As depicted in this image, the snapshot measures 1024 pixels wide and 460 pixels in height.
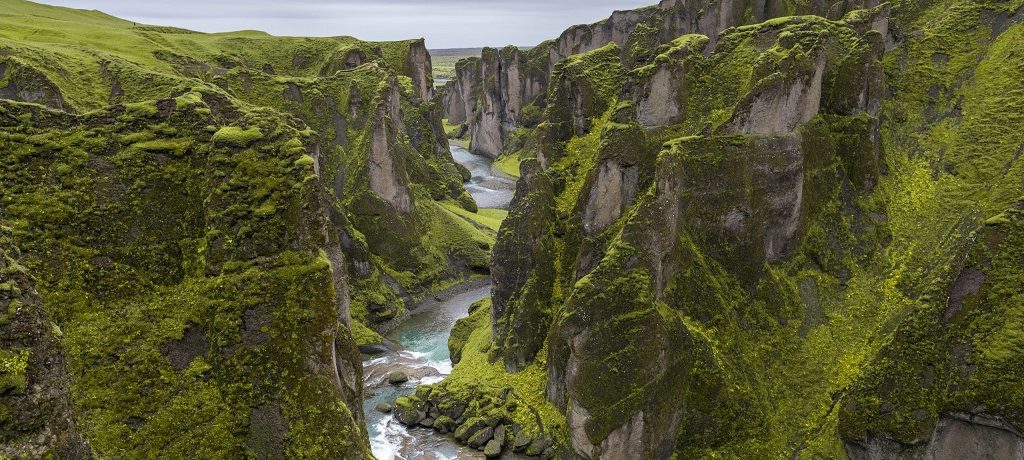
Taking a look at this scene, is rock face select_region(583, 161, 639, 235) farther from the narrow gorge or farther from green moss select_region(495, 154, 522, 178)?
green moss select_region(495, 154, 522, 178)

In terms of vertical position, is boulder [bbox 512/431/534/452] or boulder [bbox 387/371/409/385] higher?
boulder [bbox 512/431/534/452]

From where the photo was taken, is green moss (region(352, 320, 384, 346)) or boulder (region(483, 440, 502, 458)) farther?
green moss (region(352, 320, 384, 346))

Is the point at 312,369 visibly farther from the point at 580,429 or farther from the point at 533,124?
the point at 533,124

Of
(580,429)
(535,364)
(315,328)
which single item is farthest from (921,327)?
(315,328)

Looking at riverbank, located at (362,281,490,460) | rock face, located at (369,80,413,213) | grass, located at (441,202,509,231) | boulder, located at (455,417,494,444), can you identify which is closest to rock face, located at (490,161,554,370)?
boulder, located at (455,417,494,444)

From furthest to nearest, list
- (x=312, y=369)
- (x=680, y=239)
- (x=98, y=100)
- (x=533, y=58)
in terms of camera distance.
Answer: (x=533, y=58) → (x=98, y=100) → (x=680, y=239) → (x=312, y=369)

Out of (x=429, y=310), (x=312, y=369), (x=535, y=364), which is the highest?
(x=312, y=369)

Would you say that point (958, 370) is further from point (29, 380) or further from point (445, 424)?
point (29, 380)
